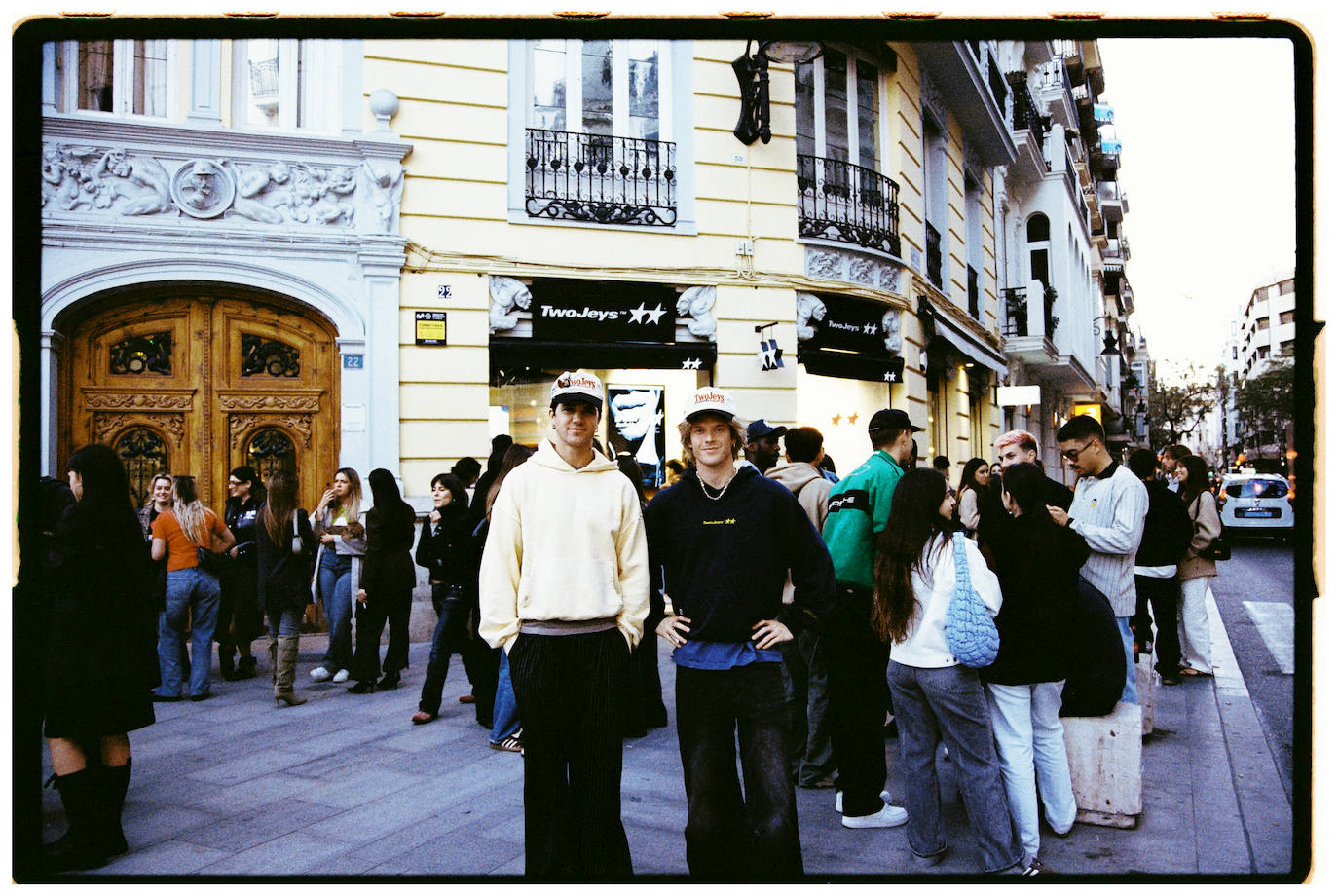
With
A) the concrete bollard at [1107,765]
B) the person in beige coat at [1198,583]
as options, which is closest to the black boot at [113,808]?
the concrete bollard at [1107,765]

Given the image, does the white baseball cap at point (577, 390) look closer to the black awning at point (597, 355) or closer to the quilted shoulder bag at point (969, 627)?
the quilted shoulder bag at point (969, 627)

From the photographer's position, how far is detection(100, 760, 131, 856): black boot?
4.05 metres

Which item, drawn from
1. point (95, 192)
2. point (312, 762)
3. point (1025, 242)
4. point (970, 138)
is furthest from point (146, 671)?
point (1025, 242)

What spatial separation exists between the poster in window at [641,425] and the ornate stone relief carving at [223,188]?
3.41 m

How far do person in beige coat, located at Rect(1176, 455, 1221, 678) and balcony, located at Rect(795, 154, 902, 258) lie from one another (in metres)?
6.18

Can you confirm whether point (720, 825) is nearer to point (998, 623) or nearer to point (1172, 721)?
point (998, 623)

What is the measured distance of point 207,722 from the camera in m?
6.57

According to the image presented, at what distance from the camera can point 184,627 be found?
7.39 m

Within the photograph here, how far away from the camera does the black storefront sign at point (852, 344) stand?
12.3 meters

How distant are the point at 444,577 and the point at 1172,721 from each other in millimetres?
5210

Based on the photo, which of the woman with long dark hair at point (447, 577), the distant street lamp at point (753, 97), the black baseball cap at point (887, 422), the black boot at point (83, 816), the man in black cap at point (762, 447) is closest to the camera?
the black boot at point (83, 816)

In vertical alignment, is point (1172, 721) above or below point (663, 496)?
below

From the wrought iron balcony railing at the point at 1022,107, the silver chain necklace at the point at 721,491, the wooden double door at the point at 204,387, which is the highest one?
the wrought iron balcony railing at the point at 1022,107

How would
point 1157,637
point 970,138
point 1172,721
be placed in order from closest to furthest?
point 1172,721 < point 1157,637 < point 970,138
